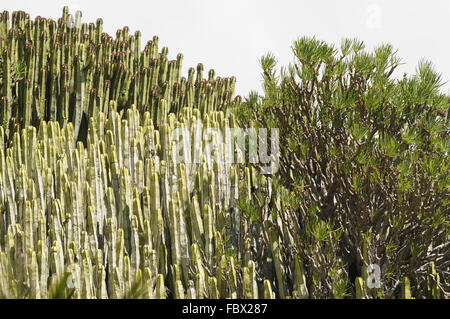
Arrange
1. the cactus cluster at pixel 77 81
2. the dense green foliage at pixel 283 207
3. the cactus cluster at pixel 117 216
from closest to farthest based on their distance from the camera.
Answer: the cactus cluster at pixel 117 216 → the dense green foliage at pixel 283 207 → the cactus cluster at pixel 77 81

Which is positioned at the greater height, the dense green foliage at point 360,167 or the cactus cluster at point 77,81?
the cactus cluster at point 77,81

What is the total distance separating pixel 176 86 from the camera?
8.13 metres

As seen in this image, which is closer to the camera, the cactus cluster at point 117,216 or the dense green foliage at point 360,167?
the cactus cluster at point 117,216

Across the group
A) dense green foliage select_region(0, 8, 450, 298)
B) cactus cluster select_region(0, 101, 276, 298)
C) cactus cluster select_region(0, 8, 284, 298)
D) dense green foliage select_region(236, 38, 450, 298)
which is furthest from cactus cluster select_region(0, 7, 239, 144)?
dense green foliage select_region(236, 38, 450, 298)

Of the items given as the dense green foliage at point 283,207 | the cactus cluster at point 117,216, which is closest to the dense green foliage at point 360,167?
the dense green foliage at point 283,207

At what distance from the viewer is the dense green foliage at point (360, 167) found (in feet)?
12.4

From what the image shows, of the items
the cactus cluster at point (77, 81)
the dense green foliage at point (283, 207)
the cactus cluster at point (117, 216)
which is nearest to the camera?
the cactus cluster at point (117, 216)

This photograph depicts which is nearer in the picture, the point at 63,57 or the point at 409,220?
the point at 409,220

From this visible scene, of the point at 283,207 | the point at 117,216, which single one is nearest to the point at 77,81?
the point at 117,216

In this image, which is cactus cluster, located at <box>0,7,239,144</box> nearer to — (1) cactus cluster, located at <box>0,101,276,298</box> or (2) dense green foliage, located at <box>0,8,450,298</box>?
(1) cactus cluster, located at <box>0,101,276,298</box>

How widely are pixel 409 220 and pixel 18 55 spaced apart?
5.83m

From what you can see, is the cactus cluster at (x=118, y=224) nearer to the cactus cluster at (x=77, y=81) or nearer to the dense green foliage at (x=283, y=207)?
the dense green foliage at (x=283, y=207)

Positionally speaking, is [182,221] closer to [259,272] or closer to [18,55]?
[259,272]
